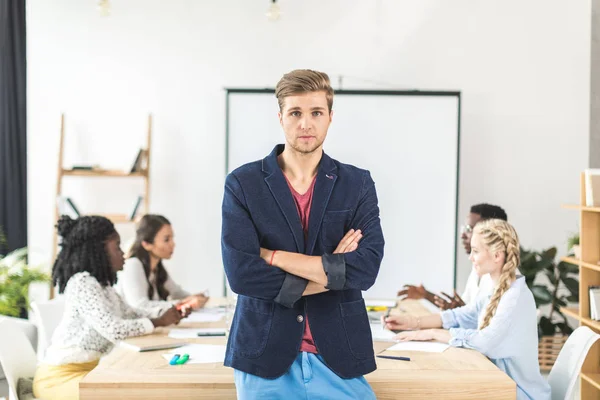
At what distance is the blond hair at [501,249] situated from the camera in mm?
2646

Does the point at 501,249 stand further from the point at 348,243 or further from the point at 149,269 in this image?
the point at 149,269

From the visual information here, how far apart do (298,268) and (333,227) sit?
0.15 meters

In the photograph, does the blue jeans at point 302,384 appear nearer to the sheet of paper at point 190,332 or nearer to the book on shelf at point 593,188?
the sheet of paper at point 190,332

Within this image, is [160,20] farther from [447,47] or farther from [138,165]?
[447,47]

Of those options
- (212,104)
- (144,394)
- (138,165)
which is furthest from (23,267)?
(144,394)

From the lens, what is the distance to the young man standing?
1.71m

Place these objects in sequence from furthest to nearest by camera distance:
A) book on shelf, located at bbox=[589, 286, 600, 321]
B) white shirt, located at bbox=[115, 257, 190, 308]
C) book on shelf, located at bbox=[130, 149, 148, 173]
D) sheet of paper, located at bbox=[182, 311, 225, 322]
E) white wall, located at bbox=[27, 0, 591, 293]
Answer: white wall, located at bbox=[27, 0, 591, 293], book on shelf, located at bbox=[130, 149, 148, 173], book on shelf, located at bbox=[589, 286, 600, 321], white shirt, located at bbox=[115, 257, 190, 308], sheet of paper, located at bbox=[182, 311, 225, 322]

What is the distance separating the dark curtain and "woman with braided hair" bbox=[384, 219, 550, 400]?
11.1 ft

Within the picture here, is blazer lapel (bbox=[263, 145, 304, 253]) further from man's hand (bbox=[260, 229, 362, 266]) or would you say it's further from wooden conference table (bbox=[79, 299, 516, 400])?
wooden conference table (bbox=[79, 299, 516, 400])

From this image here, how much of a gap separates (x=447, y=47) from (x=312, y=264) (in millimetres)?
3938

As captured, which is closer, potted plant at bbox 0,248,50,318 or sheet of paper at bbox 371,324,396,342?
sheet of paper at bbox 371,324,396,342

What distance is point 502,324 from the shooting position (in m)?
2.50

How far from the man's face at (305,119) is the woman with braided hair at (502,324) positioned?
1.17 metres

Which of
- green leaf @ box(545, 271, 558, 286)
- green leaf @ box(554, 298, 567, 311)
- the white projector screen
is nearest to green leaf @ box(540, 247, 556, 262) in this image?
green leaf @ box(545, 271, 558, 286)
